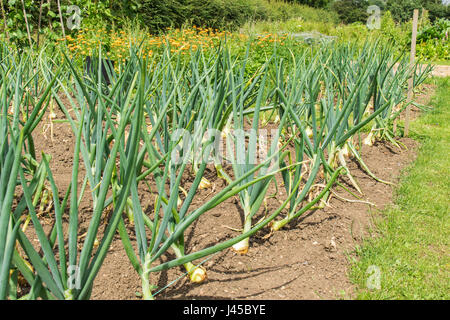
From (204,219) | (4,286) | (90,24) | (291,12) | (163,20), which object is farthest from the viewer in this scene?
(291,12)

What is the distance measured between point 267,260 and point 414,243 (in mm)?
774

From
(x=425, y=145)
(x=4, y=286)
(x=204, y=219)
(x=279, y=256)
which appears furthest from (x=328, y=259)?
(x=425, y=145)

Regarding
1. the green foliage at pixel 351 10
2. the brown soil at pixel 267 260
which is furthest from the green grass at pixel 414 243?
the green foliage at pixel 351 10

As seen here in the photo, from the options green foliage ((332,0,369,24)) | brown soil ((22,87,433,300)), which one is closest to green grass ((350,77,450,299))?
brown soil ((22,87,433,300))

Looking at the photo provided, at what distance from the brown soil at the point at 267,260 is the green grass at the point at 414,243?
0.23 ft

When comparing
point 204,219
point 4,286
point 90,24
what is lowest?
point 204,219

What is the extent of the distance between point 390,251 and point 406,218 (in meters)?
0.42

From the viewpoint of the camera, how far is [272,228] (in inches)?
67.9

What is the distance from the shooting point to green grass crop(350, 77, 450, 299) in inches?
59.9

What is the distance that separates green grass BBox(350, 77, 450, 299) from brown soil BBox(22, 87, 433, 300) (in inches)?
2.7

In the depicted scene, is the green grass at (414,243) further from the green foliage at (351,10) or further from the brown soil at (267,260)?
the green foliage at (351,10)

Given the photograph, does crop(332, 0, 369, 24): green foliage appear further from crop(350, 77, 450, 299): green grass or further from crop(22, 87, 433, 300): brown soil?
crop(22, 87, 433, 300): brown soil

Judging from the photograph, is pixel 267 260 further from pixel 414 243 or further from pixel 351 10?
pixel 351 10
